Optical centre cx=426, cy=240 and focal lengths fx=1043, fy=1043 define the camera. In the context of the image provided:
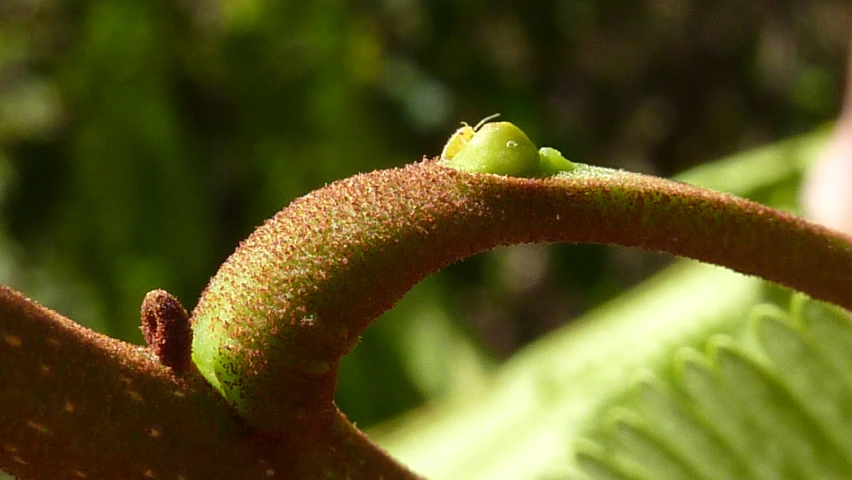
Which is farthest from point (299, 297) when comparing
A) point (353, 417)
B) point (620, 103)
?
point (620, 103)

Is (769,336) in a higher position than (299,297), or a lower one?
higher

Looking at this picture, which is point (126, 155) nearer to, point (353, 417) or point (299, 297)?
point (353, 417)

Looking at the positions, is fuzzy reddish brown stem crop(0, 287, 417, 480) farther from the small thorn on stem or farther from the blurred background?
the blurred background

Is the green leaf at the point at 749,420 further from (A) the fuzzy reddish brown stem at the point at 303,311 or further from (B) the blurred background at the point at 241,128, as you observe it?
(B) the blurred background at the point at 241,128

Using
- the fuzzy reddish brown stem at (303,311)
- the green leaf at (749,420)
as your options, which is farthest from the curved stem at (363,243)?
the green leaf at (749,420)

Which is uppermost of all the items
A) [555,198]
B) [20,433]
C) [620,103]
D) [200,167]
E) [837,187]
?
[620,103]

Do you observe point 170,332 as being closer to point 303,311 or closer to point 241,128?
point 303,311
